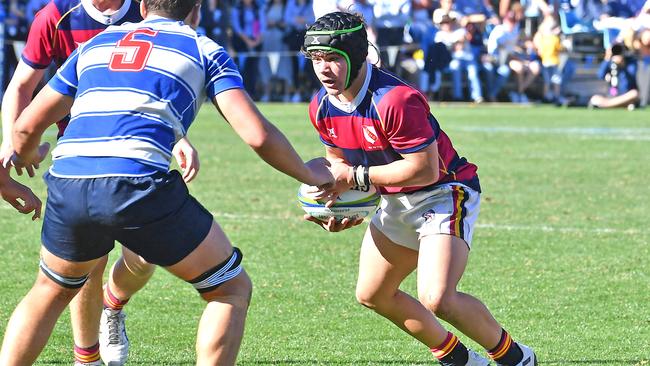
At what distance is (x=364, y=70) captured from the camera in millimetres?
5391

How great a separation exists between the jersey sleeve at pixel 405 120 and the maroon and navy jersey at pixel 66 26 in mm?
1517

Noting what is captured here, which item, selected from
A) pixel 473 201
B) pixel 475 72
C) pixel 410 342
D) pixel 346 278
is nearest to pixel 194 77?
pixel 473 201

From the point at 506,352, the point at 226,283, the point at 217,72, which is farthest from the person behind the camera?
the point at 506,352

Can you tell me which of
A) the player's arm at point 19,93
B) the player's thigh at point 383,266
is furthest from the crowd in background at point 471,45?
the player's thigh at point 383,266

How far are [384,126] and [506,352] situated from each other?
1.26 m

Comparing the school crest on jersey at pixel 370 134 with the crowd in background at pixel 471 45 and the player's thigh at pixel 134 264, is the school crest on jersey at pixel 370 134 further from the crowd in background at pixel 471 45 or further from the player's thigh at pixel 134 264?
the crowd in background at pixel 471 45

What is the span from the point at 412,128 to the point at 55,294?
169 cm

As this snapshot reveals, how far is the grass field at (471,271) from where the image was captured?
639 cm

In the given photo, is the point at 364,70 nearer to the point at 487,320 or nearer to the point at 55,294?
the point at 487,320

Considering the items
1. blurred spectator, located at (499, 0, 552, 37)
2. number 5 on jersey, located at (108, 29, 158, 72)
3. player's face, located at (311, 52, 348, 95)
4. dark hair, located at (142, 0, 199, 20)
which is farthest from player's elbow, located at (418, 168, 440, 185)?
blurred spectator, located at (499, 0, 552, 37)

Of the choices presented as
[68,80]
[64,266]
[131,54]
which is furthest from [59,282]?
[131,54]

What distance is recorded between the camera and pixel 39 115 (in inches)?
185

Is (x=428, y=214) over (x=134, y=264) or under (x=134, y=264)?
over

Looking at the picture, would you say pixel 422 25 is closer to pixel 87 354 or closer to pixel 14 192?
pixel 87 354
